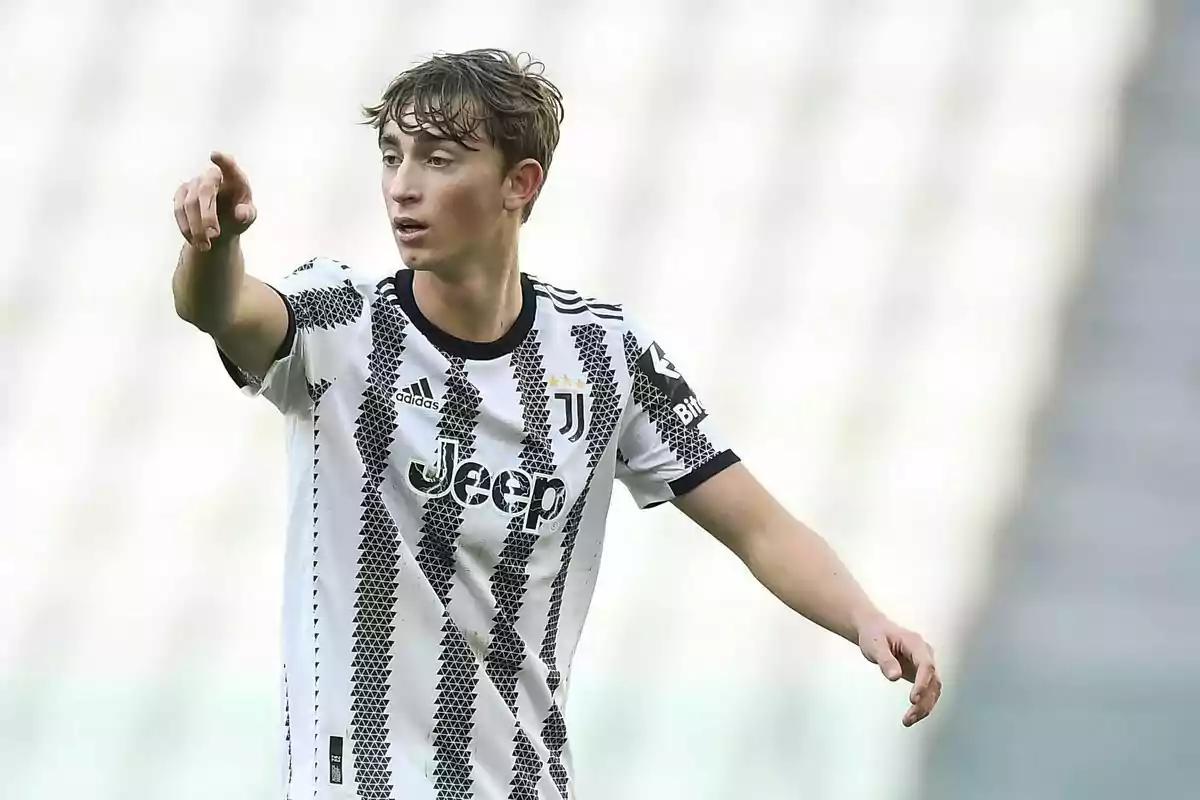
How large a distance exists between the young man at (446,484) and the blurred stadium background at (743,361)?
159 cm

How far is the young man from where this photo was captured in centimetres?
202

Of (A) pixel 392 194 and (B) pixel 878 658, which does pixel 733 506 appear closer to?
(B) pixel 878 658

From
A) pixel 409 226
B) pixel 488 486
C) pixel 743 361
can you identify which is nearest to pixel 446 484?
pixel 488 486

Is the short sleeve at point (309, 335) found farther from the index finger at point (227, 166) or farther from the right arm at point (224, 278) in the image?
the index finger at point (227, 166)

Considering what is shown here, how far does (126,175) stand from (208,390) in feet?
1.87

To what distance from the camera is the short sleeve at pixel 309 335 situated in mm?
1978

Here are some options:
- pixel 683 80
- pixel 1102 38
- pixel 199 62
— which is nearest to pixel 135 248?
pixel 199 62

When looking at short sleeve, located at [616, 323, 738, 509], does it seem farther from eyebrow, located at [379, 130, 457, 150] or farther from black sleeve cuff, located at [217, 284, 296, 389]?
black sleeve cuff, located at [217, 284, 296, 389]

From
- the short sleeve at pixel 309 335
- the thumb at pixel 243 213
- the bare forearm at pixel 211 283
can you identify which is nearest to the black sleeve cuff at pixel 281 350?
the short sleeve at pixel 309 335

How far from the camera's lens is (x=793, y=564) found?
226 centimetres

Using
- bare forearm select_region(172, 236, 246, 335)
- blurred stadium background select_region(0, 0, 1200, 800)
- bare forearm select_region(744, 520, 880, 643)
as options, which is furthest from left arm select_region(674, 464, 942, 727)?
blurred stadium background select_region(0, 0, 1200, 800)

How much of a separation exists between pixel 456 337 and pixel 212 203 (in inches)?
21.3

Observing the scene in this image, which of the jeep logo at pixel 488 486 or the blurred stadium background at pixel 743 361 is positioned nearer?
the jeep logo at pixel 488 486

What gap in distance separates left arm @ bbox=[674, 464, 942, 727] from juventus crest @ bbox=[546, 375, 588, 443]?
0.70ft
